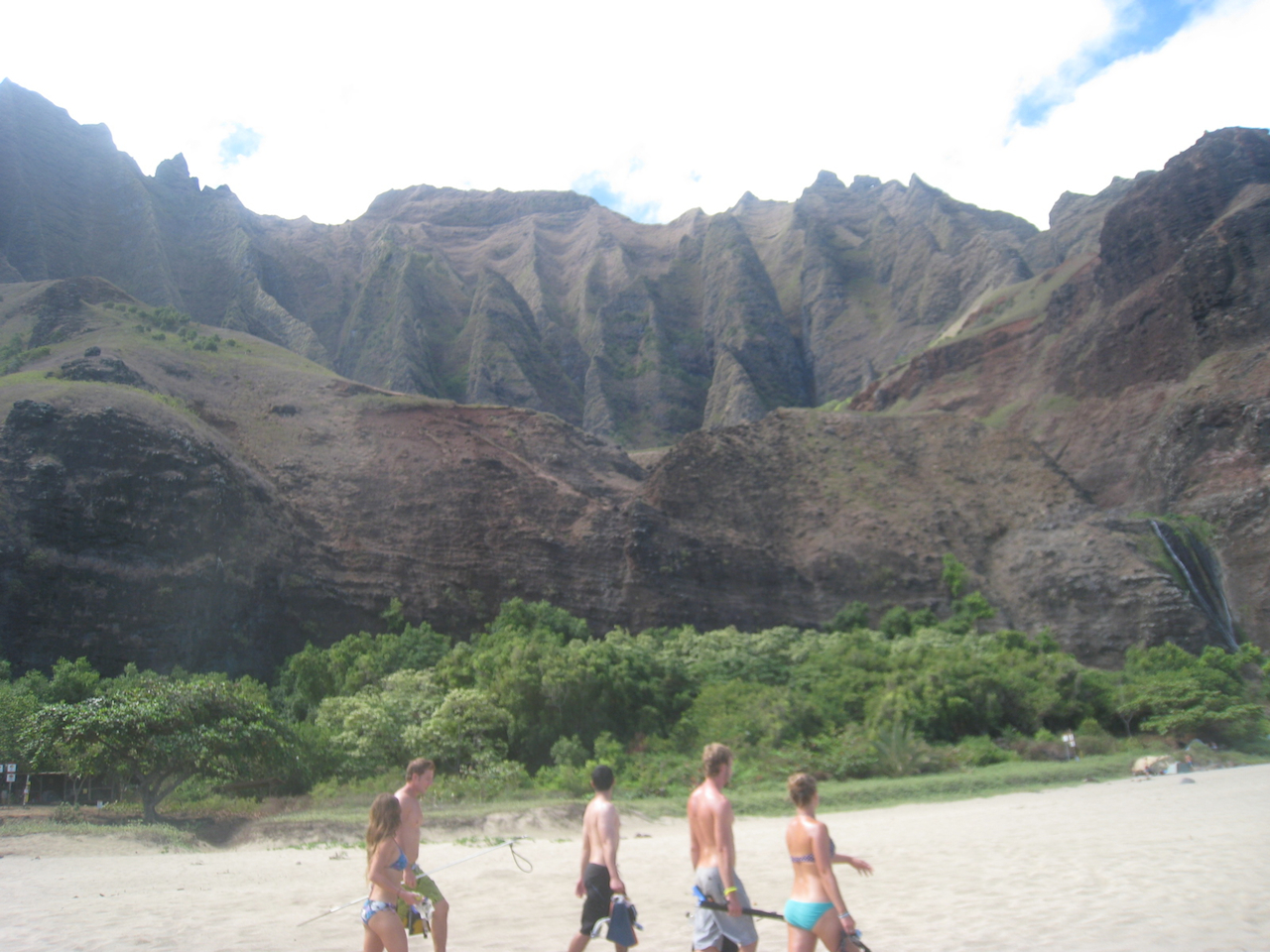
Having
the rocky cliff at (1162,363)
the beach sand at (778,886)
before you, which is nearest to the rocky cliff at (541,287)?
the rocky cliff at (1162,363)

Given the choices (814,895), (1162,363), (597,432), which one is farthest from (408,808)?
(597,432)

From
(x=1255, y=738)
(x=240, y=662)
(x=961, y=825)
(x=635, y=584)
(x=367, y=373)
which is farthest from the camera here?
(x=367, y=373)

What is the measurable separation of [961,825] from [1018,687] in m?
14.9

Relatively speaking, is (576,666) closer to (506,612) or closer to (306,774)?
(306,774)

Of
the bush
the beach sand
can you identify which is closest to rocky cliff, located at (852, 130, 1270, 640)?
the bush

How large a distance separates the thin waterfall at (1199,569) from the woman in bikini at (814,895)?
42.6m

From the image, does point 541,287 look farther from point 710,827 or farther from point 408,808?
point 710,827

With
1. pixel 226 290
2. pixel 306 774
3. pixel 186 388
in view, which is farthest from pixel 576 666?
pixel 226 290

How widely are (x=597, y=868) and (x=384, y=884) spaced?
1.41 m

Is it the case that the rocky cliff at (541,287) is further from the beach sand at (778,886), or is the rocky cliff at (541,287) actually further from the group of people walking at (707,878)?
the group of people walking at (707,878)

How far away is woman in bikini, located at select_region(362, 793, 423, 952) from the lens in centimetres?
564

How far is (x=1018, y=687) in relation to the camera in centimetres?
2728

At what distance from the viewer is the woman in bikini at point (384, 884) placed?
18.5 ft

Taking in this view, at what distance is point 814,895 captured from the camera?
5328 millimetres
